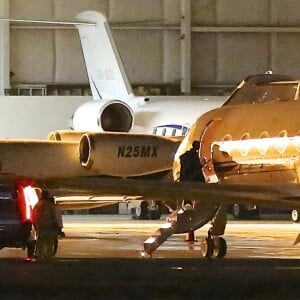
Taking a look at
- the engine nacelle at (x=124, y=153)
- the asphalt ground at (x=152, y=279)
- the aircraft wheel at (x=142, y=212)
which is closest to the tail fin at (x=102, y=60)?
the aircraft wheel at (x=142, y=212)

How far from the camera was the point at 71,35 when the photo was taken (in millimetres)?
37969

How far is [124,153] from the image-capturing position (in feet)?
65.9

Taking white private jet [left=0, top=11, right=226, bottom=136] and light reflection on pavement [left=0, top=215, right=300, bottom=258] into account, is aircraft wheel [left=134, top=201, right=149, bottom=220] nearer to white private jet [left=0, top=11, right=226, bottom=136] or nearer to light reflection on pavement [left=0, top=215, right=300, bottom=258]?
white private jet [left=0, top=11, right=226, bottom=136]

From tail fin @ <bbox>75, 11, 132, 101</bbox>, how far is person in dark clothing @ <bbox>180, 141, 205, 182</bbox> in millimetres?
20110

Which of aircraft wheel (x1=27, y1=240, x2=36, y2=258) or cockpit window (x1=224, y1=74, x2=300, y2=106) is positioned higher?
cockpit window (x1=224, y1=74, x2=300, y2=106)

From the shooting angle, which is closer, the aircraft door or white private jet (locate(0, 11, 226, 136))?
the aircraft door

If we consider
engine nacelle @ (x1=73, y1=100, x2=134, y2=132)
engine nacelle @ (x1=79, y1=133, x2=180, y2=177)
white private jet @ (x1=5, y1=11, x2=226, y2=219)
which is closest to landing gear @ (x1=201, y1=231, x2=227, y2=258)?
engine nacelle @ (x1=79, y1=133, x2=180, y2=177)

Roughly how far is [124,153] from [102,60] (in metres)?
16.3

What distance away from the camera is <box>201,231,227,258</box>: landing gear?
15305mm

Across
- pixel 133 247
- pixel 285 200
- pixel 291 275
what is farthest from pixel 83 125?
pixel 291 275

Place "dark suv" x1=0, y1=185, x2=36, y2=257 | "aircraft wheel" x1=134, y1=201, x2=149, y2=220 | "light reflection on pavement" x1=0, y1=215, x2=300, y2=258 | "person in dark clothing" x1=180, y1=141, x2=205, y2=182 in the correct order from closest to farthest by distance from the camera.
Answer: "person in dark clothing" x1=180, y1=141, x2=205, y2=182 < "dark suv" x1=0, y1=185, x2=36, y2=257 < "light reflection on pavement" x1=0, y1=215, x2=300, y2=258 < "aircraft wheel" x1=134, y1=201, x2=149, y2=220

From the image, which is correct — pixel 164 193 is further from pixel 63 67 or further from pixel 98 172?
pixel 63 67

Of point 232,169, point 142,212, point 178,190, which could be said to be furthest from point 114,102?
point 178,190

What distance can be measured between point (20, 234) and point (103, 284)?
8.12 meters
